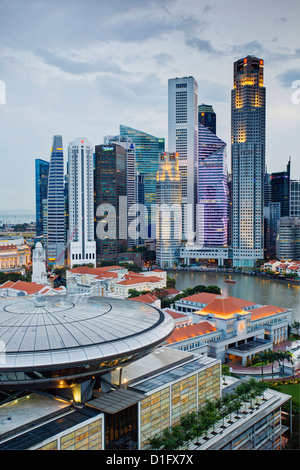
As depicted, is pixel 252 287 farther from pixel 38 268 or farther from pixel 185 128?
pixel 185 128

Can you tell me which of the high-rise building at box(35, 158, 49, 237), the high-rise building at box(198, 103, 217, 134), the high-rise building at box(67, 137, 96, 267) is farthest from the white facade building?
the high-rise building at box(198, 103, 217, 134)

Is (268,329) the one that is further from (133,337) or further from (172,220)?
(172,220)

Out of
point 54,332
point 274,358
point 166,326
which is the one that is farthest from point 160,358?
point 274,358

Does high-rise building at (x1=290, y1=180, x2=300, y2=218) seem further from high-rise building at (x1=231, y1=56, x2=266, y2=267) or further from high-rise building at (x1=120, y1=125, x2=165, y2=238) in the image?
high-rise building at (x1=120, y1=125, x2=165, y2=238)

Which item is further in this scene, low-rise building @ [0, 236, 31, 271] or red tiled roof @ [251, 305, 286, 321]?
low-rise building @ [0, 236, 31, 271]

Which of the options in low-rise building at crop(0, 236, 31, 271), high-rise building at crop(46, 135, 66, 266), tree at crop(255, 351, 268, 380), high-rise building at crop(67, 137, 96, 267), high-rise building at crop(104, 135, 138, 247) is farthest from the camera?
high-rise building at crop(104, 135, 138, 247)

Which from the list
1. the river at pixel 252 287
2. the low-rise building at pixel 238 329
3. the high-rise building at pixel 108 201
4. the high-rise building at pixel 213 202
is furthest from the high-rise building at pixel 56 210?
the low-rise building at pixel 238 329

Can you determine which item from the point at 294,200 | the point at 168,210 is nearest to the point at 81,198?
the point at 168,210

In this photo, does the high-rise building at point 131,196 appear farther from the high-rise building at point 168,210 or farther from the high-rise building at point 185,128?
the high-rise building at point 185,128
